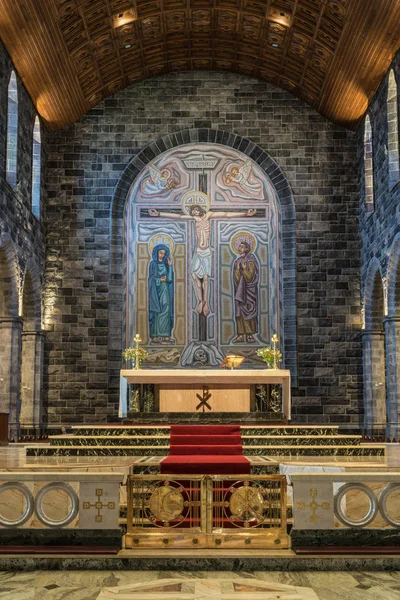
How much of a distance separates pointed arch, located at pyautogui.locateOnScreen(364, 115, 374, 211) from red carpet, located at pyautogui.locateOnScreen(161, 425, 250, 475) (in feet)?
34.1

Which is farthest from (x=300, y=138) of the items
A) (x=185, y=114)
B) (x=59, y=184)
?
(x=59, y=184)

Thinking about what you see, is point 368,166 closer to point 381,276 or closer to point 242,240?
point 381,276

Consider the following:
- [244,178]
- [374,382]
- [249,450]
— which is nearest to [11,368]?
[244,178]

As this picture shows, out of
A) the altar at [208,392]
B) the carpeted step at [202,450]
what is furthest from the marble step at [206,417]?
the carpeted step at [202,450]

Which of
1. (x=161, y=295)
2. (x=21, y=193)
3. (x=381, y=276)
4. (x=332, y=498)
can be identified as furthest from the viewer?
(x=161, y=295)

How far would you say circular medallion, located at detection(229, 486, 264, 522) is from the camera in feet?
22.0

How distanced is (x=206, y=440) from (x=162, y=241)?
11500mm

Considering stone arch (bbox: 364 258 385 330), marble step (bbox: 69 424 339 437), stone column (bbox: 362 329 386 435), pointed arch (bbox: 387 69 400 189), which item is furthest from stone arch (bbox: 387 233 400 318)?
marble step (bbox: 69 424 339 437)

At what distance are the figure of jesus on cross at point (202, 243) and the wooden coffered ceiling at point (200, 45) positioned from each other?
3683 millimetres

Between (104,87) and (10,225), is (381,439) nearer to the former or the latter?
(10,225)

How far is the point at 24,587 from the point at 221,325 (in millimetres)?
15243

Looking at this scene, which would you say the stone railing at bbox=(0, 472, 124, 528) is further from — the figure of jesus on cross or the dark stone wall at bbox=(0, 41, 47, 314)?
the figure of jesus on cross

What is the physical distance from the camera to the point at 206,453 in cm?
947

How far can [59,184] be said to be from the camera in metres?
21.1
